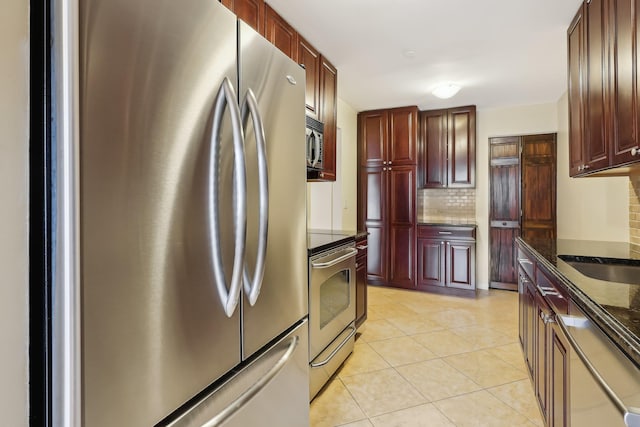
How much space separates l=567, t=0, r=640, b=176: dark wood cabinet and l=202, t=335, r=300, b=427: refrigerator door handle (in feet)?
5.36

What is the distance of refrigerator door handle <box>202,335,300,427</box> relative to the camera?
0.89 m

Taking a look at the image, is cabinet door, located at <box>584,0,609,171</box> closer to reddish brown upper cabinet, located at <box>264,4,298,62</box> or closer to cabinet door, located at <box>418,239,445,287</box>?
reddish brown upper cabinet, located at <box>264,4,298,62</box>

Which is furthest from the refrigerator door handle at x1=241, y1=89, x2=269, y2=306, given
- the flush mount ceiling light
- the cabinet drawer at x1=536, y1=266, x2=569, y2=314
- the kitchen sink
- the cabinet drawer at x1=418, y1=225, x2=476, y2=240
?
the cabinet drawer at x1=418, y1=225, x2=476, y2=240

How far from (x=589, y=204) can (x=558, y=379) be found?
259 centimetres

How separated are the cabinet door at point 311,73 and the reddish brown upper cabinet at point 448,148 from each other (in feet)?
7.57

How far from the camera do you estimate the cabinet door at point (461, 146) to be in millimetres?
4461

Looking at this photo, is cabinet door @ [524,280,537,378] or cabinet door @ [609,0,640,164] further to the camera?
cabinet door @ [524,280,537,378]

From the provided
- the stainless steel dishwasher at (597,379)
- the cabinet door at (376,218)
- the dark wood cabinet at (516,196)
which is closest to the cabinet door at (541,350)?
the stainless steel dishwasher at (597,379)

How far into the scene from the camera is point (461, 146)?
178 inches

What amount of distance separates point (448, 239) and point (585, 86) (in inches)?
97.5

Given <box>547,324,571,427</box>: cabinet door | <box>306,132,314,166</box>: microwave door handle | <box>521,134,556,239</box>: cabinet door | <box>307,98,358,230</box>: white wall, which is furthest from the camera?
<box>521,134,556,239</box>: cabinet door
